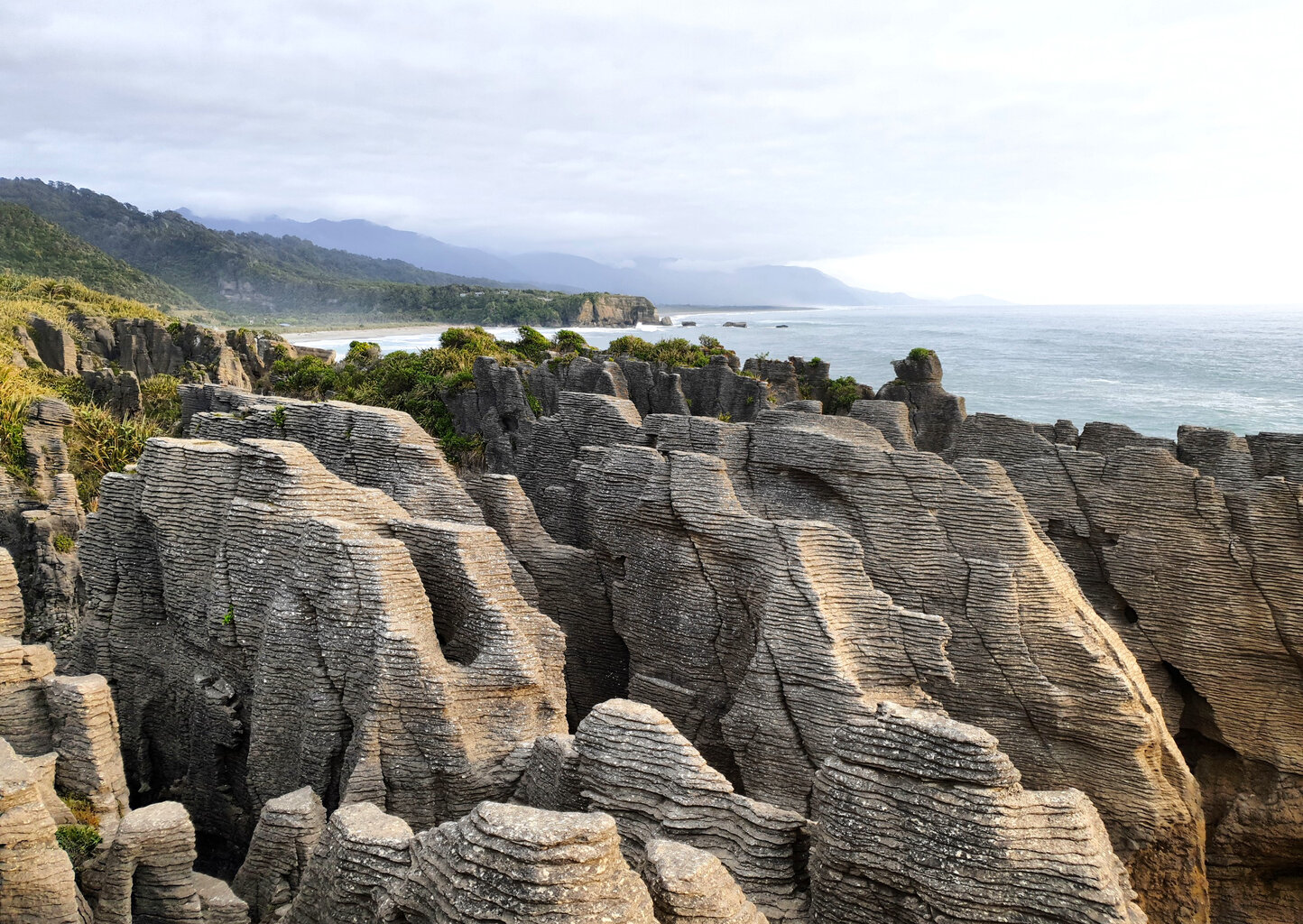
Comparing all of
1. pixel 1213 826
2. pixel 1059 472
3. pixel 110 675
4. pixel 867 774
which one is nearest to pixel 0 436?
pixel 110 675

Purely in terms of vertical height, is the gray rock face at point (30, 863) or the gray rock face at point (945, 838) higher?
the gray rock face at point (945, 838)

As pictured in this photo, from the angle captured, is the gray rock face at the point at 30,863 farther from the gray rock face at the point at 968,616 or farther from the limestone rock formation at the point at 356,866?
the gray rock face at the point at 968,616

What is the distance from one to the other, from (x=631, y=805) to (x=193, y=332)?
186 feet

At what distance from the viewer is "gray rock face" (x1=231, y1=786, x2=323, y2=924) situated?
36.2ft

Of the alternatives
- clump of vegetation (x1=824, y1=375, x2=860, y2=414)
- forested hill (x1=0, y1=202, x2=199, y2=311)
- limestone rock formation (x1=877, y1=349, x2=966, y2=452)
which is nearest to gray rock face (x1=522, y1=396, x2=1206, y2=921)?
limestone rock formation (x1=877, y1=349, x2=966, y2=452)

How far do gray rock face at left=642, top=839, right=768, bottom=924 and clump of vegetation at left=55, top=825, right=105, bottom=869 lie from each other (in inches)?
303

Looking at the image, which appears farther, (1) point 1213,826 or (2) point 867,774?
(1) point 1213,826

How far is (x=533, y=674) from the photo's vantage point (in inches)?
477

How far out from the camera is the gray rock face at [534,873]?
665cm

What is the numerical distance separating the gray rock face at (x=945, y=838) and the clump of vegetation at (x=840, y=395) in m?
35.0

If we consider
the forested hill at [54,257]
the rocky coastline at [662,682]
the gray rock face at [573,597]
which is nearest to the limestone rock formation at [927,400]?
the rocky coastline at [662,682]

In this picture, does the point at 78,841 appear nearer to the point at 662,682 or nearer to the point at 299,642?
the point at 299,642

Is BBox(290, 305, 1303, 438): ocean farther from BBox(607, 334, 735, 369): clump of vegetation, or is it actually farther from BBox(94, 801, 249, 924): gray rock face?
BBox(94, 801, 249, 924): gray rock face

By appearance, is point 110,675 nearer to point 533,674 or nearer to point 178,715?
point 178,715
